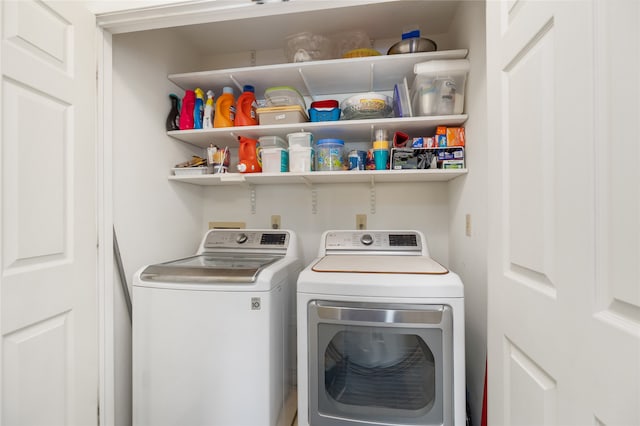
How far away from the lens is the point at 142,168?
168 cm

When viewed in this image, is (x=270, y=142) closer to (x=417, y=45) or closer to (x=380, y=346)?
(x=417, y=45)

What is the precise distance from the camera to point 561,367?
23.3 inches

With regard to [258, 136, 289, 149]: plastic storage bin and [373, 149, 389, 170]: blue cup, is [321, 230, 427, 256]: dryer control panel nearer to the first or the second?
[373, 149, 389, 170]: blue cup

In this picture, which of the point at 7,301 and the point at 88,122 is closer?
the point at 7,301

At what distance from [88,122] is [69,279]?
66 cm

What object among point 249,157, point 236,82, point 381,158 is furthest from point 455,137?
point 236,82

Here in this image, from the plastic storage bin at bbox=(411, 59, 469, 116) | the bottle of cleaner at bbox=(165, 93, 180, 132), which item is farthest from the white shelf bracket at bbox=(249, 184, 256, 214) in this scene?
the plastic storage bin at bbox=(411, 59, 469, 116)

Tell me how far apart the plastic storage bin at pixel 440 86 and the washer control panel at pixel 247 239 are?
1.17 m

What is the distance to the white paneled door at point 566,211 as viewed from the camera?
45 cm

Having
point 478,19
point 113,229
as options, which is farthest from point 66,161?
point 478,19

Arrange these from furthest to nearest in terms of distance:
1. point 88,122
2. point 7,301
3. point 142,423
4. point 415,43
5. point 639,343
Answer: point 415,43
point 142,423
point 88,122
point 7,301
point 639,343

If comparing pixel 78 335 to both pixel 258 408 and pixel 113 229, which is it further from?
pixel 258 408

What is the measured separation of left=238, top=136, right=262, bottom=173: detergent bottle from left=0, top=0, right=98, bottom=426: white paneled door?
2.56 feet

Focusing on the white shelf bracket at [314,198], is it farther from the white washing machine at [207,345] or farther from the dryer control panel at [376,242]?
the white washing machine at [207,345]
